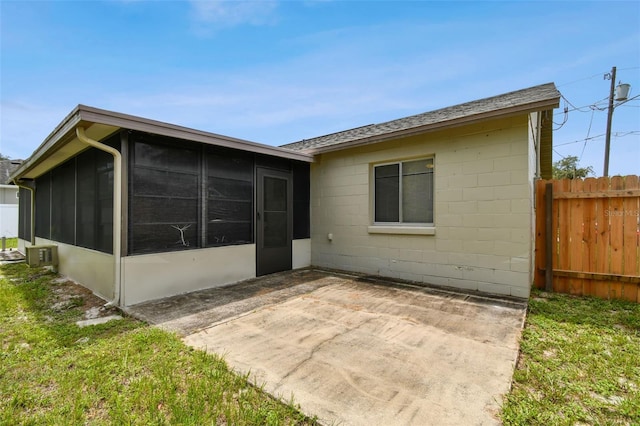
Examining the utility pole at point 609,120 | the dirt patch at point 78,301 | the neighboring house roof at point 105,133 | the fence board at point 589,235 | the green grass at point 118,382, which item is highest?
the utility pole at point 609,120

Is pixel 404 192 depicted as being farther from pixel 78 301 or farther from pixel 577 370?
pixel 78 301

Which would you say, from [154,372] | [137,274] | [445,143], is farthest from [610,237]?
[137,274]

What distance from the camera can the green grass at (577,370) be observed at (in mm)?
1782

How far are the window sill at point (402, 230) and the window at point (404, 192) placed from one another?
0.12 m

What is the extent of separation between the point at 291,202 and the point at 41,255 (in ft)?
18.2

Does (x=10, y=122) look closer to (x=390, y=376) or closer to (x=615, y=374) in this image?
(x=390, y=376)

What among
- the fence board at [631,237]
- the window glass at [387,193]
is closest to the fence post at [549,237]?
the fence board at [631,237]

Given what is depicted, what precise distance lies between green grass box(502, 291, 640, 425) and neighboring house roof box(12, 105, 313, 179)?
4.66 metres

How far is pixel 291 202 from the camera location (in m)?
6.40

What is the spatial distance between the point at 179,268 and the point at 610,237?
21.7 ft

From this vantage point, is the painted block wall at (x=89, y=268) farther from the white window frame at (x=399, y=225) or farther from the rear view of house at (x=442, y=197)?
the white window frame at (x=399, y=225)

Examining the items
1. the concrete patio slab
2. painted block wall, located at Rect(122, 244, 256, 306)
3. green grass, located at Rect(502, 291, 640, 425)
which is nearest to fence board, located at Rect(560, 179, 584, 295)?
green grass, located at Rect(502, 291, 640, 425)

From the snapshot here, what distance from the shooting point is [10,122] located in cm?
1667

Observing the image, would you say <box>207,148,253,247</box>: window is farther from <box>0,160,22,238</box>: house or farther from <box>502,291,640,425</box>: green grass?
<box>0,160,22,238</box>: house
